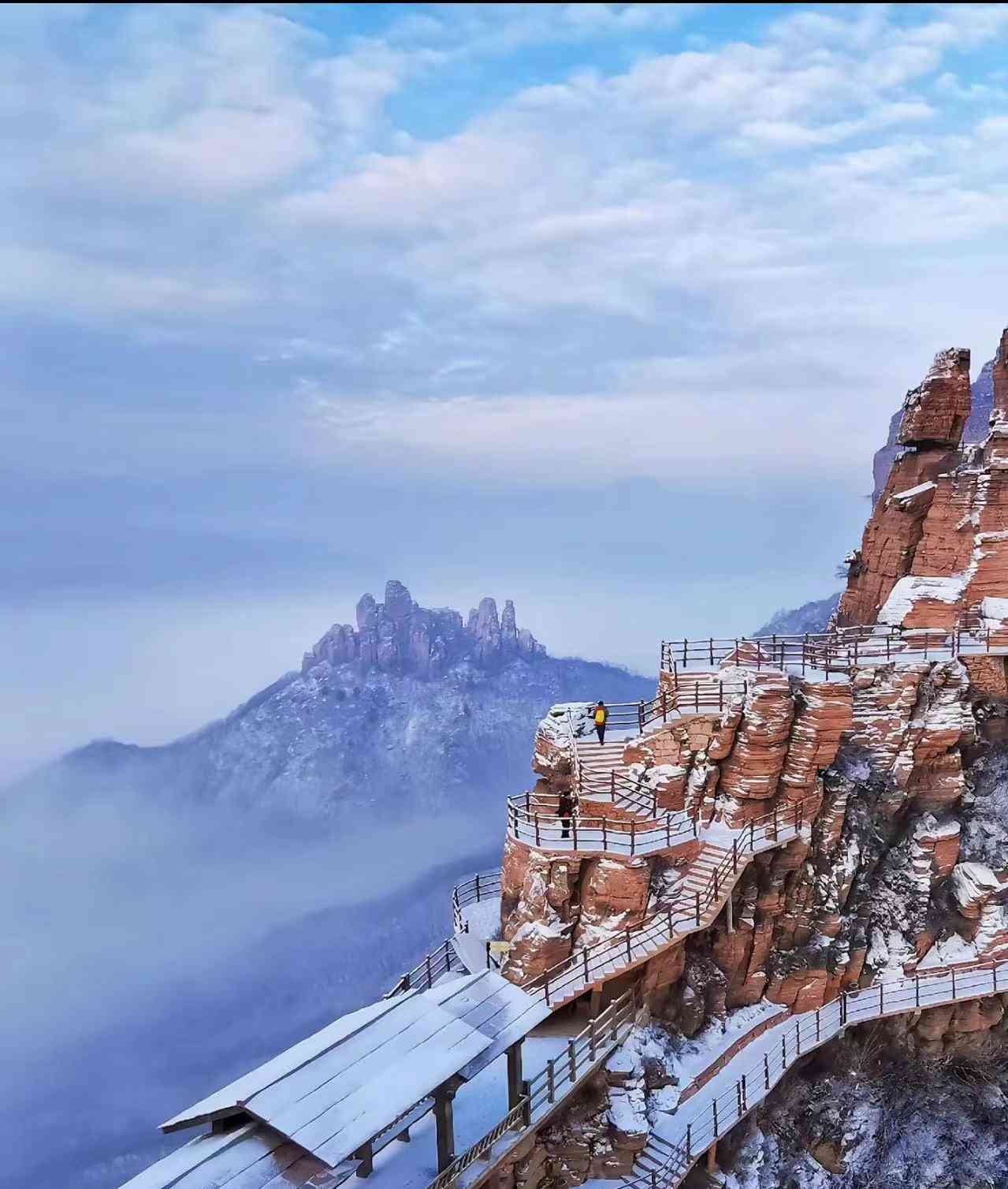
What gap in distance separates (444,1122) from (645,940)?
7997 millimetres

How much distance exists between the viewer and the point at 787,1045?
24.3 m

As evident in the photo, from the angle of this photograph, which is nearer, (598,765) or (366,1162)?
(366,1162)

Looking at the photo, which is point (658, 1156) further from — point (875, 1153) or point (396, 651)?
point (396, 651)

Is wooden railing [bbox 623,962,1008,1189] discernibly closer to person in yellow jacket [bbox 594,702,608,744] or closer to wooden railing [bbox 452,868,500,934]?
wooden railing [bbox 452,868,500,934]

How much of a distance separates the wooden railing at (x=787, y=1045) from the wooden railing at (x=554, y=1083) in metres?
2.67

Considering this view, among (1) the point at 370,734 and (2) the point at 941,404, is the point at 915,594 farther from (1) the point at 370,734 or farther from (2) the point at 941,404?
(1) the point at 370,734

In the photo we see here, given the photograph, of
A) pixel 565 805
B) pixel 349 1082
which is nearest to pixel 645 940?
pixel 565 805

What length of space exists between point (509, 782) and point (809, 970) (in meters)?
131

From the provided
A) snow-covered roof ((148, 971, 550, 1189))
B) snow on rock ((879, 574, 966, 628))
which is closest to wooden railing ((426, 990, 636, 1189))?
snow-covered roof ((148, 971, 550, 1189))

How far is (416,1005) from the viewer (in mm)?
17688

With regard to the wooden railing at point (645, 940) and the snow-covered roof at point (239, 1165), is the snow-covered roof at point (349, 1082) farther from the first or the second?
the wooden railing at point (645, 940)


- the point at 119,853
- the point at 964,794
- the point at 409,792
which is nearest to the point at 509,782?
the point at 409,792

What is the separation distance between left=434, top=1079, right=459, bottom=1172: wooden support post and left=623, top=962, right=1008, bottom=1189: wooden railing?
21.2 ft

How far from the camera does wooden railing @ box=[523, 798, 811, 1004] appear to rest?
21297mm
